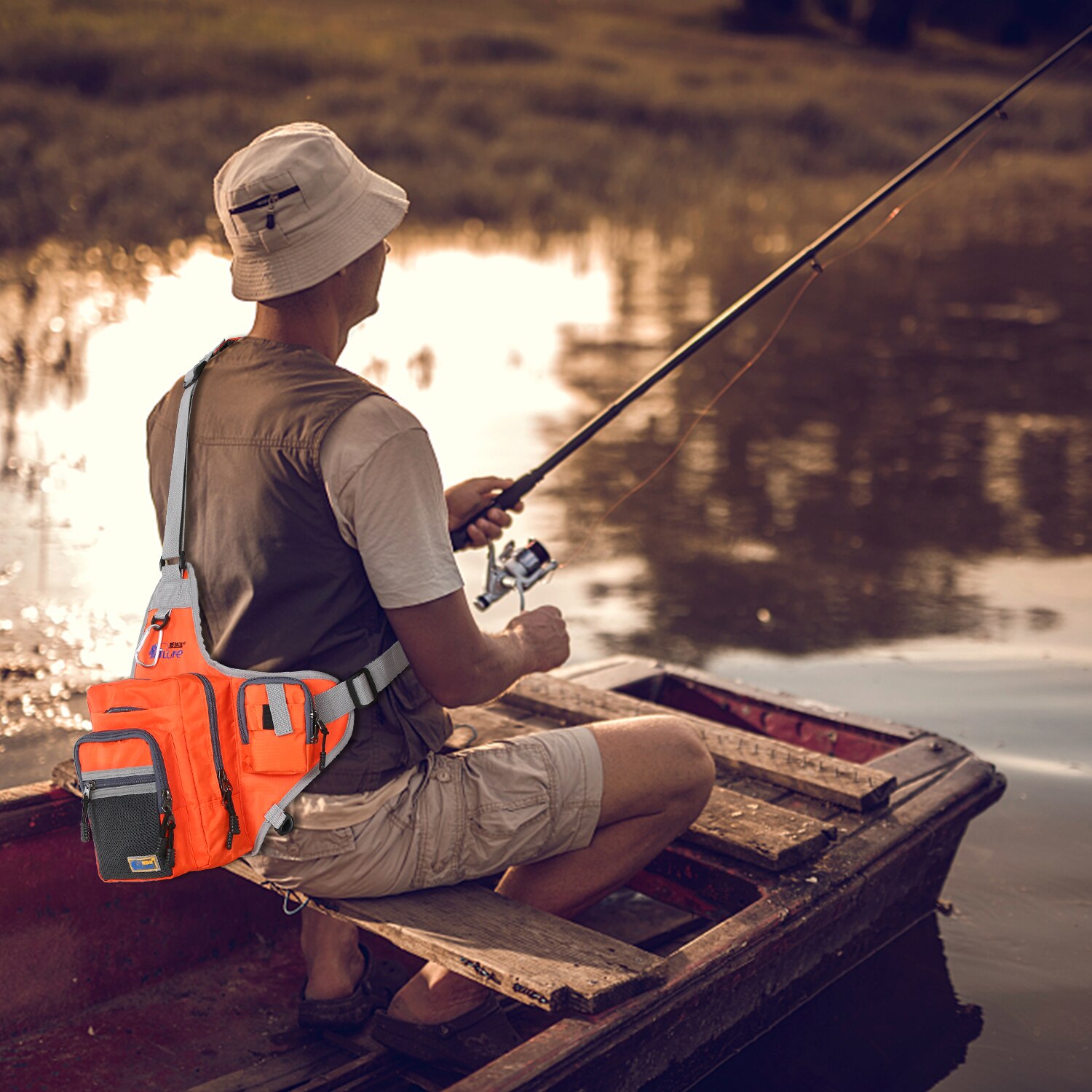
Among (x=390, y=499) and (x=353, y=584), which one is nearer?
(x=390, y=499)

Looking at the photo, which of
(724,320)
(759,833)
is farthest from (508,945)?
(724,320)

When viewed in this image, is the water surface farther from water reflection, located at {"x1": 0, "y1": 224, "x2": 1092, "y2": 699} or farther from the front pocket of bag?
the front pocket of bag

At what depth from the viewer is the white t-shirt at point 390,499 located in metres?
2.54

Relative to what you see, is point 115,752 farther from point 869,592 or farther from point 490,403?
point 490,403

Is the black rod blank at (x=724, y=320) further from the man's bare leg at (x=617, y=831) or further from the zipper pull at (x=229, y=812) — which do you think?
the zipper pull at (x=229, y=812)

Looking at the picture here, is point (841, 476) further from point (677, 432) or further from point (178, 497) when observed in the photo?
point (178, 497)

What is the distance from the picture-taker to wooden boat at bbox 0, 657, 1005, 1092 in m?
2.77

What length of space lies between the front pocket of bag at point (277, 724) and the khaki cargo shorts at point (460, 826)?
18cm

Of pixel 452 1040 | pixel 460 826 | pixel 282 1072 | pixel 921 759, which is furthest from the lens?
pixel 921 759

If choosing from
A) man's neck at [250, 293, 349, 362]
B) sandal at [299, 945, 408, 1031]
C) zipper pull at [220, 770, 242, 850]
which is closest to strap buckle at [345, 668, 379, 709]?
zipper pull at [220, 770, 242, 850]

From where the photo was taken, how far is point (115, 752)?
262cm

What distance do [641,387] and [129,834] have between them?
5.83ft

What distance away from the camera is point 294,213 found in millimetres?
2645

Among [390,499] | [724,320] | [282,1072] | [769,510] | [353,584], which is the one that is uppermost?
[724,320]
